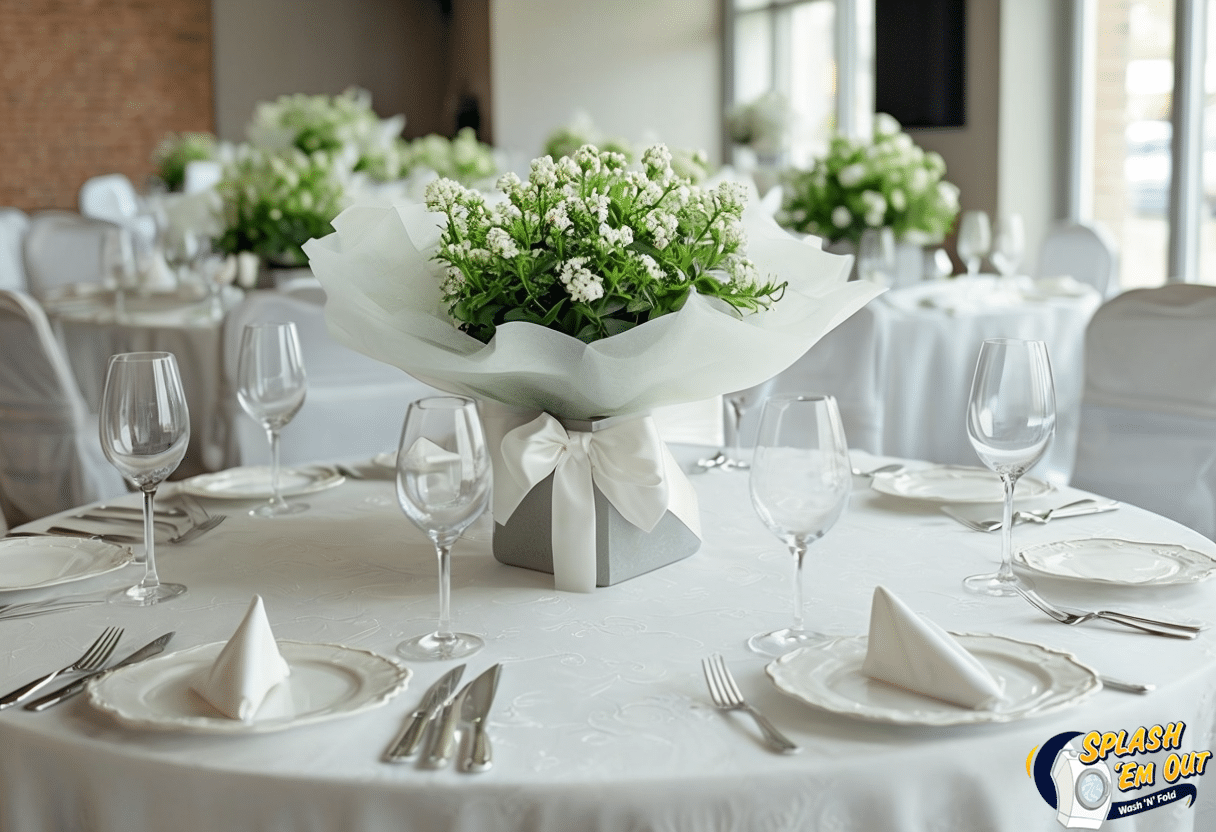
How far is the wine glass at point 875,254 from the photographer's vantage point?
4129 millimetres

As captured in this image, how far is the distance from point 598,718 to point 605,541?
38cm

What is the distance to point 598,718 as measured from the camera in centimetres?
103

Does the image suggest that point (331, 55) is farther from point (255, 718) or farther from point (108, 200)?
point (255, 718)

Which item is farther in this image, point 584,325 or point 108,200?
point 108,200

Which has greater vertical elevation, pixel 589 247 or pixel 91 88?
pixel 91 88

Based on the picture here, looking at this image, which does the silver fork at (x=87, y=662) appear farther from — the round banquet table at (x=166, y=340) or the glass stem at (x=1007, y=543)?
the round banquet table at (x=166, y=340)

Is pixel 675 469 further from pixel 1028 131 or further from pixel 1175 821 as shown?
pixel 1028 131

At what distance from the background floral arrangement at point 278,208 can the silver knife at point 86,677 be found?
3273 mm

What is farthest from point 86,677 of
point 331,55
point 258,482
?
point 331,55

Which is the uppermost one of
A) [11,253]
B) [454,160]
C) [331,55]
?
[331,55]

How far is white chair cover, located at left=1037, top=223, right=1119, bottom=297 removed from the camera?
17.0 ft

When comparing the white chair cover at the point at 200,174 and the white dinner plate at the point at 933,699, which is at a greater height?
the white chair cover at the point at 200,174

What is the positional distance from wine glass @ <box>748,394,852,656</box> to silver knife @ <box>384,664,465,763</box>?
315mm

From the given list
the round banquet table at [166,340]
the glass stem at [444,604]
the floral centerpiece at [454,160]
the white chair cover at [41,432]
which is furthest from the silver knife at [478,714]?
the floral centerpiece at [454,160]
